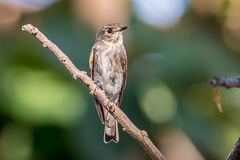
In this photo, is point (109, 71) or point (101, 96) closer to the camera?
point (101, 96)

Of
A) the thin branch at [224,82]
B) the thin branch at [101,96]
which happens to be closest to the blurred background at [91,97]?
the thin branch at [101,96]

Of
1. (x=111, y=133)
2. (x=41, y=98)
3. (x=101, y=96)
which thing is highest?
(x=101, y=96)

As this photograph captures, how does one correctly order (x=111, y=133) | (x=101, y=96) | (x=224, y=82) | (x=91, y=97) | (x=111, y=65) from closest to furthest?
(x=224, y=82)
(x=101, y=96)
(x=111, y=133)
(x=111, y=65)
(x=91, y=97)

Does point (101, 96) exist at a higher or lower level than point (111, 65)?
higher

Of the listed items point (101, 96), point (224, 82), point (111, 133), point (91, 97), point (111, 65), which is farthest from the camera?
point (91, 97)

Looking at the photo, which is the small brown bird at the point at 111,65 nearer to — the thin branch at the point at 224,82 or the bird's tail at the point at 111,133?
the bird's tail at the point at 111,133

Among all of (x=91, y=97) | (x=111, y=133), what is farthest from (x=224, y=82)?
(x=91, y=97)

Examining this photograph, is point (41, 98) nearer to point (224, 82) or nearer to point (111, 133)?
point (111, 133)
